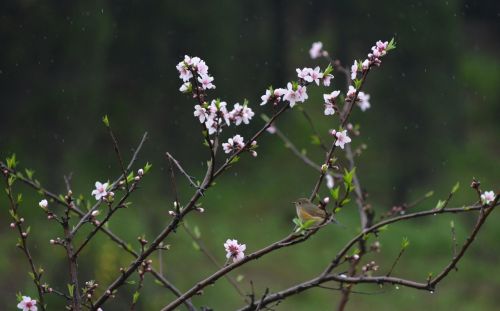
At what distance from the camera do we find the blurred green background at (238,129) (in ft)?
47.6

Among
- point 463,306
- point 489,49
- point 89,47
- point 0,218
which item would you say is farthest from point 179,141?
point 489,49

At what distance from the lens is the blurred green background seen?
14.5 metres

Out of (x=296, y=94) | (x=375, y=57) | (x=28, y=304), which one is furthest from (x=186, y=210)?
(x=375, y=57)

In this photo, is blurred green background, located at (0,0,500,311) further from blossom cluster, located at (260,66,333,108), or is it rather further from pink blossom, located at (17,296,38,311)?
blossom cluster, located at (260,66,333,108)

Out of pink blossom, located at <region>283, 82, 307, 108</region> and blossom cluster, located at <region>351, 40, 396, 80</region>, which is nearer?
pink blossom, located at <region>283, 82, 307, 108</region>

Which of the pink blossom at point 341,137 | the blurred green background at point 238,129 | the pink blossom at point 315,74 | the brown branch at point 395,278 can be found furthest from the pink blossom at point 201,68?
the blurred green background at point 238,129

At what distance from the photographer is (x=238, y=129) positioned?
15.3m

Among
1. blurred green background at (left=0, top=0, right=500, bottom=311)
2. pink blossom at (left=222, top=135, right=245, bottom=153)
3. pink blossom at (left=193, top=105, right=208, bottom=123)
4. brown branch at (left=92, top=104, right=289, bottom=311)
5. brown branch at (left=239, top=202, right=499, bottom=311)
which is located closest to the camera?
brown branch at (left=239, top=202, right=499, bottom=311)

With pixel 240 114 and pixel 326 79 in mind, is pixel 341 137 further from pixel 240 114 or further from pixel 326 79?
pixel 240 114

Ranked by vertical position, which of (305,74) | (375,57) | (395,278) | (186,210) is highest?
(375,57)

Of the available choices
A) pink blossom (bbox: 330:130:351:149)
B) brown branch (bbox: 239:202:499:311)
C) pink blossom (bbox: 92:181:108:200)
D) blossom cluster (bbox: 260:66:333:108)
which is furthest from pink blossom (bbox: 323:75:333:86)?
pink blossom (bbox: 92:181:108:200)

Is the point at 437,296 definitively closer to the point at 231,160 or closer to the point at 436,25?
the point at 436,25

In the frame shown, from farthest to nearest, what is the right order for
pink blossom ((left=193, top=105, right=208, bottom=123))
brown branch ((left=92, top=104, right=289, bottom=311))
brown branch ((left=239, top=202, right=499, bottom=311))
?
pink blossom ((left=193, top=105, right=208, bottom=123))
brown branch ((left=92, top=104, right=289, bottom=311))
brown branch ((left=239, top=202, right=499, bottom=311))

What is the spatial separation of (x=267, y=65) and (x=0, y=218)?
283 inches
